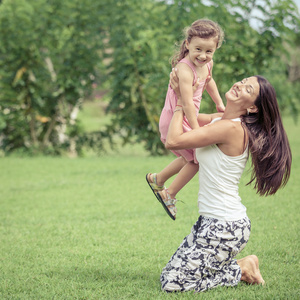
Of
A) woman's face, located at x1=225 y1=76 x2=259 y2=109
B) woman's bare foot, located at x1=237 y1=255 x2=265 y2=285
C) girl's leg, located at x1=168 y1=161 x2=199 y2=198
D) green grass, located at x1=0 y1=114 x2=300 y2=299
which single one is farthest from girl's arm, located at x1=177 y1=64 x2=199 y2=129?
green grass, located at x1=0 y1=114 x2=300 y2=299

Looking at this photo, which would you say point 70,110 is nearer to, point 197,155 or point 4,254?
point 4,254

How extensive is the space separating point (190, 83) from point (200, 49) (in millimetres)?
225

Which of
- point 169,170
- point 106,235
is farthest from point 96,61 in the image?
point 169,170

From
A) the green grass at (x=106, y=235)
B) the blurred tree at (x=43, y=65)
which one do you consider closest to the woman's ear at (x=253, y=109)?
the green grass at (x=106, y=235)

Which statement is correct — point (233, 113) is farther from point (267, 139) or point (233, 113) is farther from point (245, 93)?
point (267, 139)

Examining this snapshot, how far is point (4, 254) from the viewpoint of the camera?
13.5 ft

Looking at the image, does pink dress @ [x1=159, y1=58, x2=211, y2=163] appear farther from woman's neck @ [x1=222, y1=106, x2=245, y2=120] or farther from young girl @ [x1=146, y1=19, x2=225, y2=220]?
woman's neck @ [x1=222, y1=106, x2=245, y2=120]

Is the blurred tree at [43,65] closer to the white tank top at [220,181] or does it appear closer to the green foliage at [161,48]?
the green foliage at [161,48]

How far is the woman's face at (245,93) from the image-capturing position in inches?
116

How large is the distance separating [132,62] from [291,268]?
619 centimetres

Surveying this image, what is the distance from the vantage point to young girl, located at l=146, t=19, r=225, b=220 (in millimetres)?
3055

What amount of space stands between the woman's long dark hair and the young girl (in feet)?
1.18

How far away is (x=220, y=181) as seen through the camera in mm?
3037

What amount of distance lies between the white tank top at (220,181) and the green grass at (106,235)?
1.67 ft
